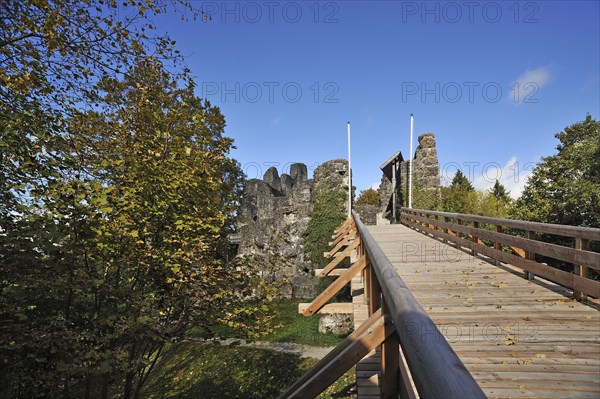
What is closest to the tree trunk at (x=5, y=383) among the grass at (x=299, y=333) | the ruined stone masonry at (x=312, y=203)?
the grass at (x=299, y=333)

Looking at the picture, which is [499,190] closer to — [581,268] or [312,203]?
[312,203]

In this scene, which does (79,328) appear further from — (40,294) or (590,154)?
(590,154)

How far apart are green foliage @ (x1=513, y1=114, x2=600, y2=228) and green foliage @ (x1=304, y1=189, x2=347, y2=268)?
11024mm

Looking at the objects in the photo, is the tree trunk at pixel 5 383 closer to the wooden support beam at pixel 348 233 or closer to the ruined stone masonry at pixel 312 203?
the wooden support beam at pixel 348 233

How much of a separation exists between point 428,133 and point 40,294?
20360 millimetres

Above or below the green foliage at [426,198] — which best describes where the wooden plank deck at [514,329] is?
below

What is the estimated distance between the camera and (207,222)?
6.61 meters

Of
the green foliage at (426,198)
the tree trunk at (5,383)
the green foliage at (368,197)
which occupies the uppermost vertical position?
the green foliage at (368,197)

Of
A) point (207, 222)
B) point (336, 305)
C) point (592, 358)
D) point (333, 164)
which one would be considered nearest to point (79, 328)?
point (207, 222)

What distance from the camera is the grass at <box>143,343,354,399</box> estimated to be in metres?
11.4

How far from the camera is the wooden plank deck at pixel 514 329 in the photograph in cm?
236

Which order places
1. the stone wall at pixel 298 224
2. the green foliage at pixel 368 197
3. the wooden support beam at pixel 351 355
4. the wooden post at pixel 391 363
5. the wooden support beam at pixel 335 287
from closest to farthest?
the wooden support beam at pixel 351 355 < the wooden post at pixel 391 363 < the wooden support beam at pixel 335 287 < the stone wall at pixel 298 224 < the green foliage at pixel 368 197

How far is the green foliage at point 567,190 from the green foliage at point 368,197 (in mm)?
40972

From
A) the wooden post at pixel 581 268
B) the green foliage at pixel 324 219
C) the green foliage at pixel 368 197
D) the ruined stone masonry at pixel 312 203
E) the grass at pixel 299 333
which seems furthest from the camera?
the green foliage at pixel 368 197
